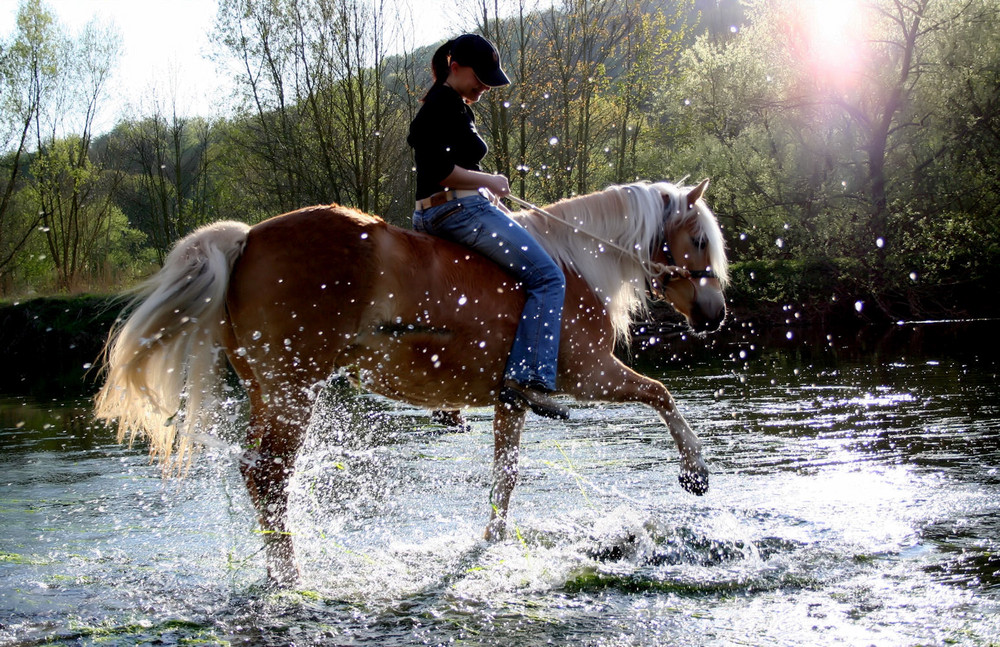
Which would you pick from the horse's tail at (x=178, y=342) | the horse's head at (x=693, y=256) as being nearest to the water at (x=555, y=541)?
the horse's tail at (x=178, y=342)

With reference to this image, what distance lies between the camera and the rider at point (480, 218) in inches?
201

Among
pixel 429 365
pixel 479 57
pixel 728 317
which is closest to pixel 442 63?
pixel 479 57

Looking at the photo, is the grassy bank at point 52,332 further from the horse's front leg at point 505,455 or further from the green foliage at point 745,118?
the horse's front leg at point 505,455

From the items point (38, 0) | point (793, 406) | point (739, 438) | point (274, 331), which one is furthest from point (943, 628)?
point (38, 0)

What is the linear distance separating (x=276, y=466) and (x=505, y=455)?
1.66 meters

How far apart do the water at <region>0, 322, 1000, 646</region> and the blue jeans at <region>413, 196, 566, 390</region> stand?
1105 millimetres

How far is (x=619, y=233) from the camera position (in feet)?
19.2

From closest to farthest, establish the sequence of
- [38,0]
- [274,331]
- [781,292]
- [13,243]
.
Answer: [274,331]
[781,292]
[38,0]
[13,243]

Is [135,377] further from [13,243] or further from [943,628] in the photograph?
[13,243]

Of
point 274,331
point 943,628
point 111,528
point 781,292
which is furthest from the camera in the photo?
point 781,292

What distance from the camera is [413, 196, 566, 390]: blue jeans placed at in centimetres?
513

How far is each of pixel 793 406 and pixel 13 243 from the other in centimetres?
3405

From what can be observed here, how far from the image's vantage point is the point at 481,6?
23.3m

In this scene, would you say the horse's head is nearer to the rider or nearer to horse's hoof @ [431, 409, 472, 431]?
the rider
